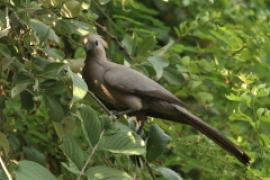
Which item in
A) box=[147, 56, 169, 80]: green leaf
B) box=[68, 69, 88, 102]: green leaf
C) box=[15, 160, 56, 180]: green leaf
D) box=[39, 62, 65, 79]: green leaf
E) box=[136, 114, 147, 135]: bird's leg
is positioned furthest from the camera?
box=[147, 56, 169, 80]: green leaf

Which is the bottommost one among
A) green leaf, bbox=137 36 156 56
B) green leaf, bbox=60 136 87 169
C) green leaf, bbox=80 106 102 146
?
green leaf, bbox=137 36 156 56

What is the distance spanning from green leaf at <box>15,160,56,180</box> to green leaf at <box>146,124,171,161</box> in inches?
25.9

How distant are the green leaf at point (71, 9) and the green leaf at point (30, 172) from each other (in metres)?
0.67

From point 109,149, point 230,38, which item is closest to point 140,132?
point 109,149

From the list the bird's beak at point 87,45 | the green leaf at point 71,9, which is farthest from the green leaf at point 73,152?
the bird's beak at point 87,45

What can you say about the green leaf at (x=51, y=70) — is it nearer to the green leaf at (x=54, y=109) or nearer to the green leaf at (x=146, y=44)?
the green leaf at (x=54, y=109)

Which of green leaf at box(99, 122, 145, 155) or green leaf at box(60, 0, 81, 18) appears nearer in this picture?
green leaf at box(99, 122, 145, 155)

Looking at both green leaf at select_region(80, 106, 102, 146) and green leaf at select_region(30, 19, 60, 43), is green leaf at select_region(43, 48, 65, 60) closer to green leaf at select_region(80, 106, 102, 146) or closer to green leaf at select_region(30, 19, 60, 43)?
green leaf at select_region(30, 19, 60, 43)

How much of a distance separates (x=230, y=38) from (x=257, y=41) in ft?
0.45

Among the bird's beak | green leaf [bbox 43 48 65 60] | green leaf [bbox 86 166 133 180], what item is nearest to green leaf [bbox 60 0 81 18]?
green leaf [bbox 43 48 65 60]

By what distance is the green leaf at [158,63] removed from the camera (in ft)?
9.34

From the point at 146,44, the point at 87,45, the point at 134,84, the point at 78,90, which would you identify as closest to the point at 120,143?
the point at 78,90

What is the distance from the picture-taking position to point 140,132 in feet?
8.75

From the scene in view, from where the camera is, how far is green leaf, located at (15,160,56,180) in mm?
1868
